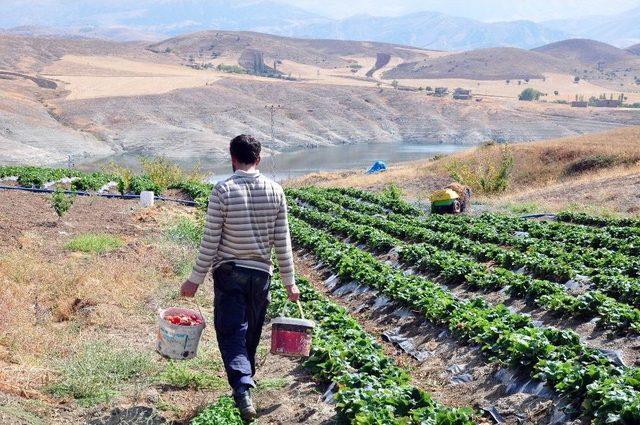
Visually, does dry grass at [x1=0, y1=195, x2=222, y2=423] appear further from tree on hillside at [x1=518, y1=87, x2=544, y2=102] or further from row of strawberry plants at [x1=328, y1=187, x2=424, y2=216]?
tree on hillside at [x1=518, y1=87, x2=544, y2=102]

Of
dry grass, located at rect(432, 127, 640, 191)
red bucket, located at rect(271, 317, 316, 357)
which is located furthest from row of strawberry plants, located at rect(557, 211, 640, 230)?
dry grass, located at rect(432, 127, 640, 191)

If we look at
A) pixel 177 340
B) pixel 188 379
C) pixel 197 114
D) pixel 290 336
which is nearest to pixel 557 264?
pixel 290 336

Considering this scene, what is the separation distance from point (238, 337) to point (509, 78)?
625ft

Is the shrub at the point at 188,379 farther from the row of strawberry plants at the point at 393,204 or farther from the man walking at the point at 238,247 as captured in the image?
the row of strawberry plants at the point at 393,204

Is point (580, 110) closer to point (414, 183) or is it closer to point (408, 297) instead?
point (414, 183)

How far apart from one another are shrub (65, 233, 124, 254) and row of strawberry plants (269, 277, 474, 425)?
15.9 ft

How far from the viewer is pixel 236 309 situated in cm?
600

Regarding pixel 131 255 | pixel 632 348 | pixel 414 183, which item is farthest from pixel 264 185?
pixel 414 183

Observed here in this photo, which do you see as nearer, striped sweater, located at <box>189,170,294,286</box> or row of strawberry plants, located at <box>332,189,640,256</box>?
striped sweater, located at <box>189,170,294,286</box>

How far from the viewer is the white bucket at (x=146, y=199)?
20.7 m

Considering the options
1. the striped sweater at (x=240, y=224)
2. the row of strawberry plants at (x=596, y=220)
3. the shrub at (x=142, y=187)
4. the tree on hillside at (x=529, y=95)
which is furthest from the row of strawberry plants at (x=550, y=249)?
the tree on hillside at (x=529, y=95)

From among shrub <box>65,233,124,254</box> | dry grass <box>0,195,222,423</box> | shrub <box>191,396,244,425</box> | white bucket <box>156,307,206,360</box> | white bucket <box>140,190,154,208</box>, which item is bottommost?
white bucket <box>140,190,154,208</box>

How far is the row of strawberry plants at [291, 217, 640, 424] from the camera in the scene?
5.57m

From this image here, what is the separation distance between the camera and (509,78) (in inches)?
7397
